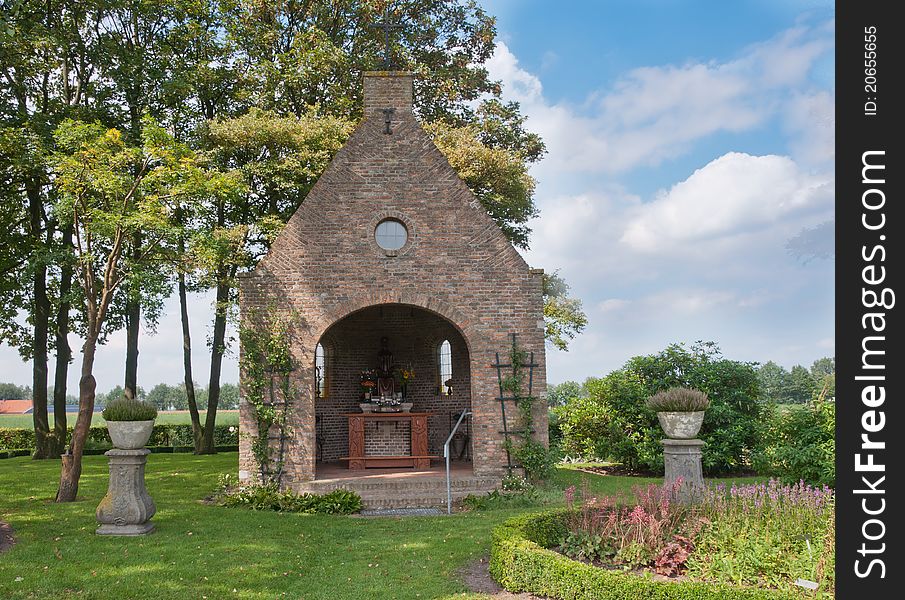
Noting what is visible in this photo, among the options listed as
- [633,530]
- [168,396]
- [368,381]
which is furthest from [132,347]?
[168,396]

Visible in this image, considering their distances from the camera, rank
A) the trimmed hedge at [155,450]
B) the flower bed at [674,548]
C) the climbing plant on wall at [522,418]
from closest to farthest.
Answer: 1. the flower bed at [674,548]
2. the climbing plant on wall at [522,418]
3. the trimmed hedge at [155,450]

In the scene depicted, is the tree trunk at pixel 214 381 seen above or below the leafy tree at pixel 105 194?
below

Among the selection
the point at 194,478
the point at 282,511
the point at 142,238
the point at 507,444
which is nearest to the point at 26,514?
the point at 282,511

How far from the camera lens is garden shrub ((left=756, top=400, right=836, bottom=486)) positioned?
11030 millimetres

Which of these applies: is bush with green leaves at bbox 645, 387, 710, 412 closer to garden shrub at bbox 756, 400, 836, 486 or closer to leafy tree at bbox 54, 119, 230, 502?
garden shrub at bbox 756, 400, 836, 486

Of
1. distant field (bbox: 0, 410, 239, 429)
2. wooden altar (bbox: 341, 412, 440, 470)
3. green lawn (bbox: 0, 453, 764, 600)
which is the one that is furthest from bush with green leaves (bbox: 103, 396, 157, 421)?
distant field (bbox: 0, 410, 239, 429)

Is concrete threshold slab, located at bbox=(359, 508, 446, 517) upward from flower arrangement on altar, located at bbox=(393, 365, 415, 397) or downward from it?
downward

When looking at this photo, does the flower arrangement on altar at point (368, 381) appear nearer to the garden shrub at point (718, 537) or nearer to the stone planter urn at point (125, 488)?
the stone planter urn at point (125, 488)

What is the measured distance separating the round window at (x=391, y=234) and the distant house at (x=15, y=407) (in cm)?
7057

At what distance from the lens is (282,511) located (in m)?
11.8

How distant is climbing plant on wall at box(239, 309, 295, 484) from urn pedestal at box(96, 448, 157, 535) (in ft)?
9.91

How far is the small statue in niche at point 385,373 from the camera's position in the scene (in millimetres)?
16219

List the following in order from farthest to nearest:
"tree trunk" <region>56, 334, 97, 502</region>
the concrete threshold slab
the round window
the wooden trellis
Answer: the round window, the wooden trellis, "tree trunk" <region>56, 334, 97, 502</region>, the concrete threshold slab

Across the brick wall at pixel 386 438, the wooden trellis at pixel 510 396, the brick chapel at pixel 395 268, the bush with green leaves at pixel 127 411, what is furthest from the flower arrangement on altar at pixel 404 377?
the bush with green leaves at pixel 127 411
